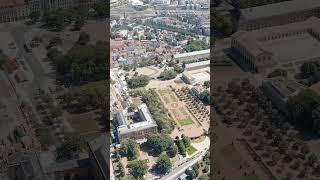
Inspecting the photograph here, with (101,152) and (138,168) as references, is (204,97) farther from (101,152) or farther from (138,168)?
(101,152)

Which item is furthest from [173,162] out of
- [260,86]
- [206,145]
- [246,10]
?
[246,10]

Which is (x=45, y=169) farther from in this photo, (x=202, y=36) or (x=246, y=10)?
(x=246, y=10)

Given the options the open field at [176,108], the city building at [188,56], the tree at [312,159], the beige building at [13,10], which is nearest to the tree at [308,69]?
the city building at [188,56]

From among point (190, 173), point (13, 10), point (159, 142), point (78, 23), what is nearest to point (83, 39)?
point (78, 23)

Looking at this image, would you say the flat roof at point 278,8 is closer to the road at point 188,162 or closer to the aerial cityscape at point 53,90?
the aerial cityscape at point 53,90

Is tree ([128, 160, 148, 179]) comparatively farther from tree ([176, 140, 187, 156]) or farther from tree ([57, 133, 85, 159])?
tree ([57, 133, 85, 159])

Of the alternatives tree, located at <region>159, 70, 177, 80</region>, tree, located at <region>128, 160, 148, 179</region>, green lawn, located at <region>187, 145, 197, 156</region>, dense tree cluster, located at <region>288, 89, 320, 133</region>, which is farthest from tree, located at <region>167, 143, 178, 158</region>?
tree, located at <region>159, 70, 177, 80</region>
